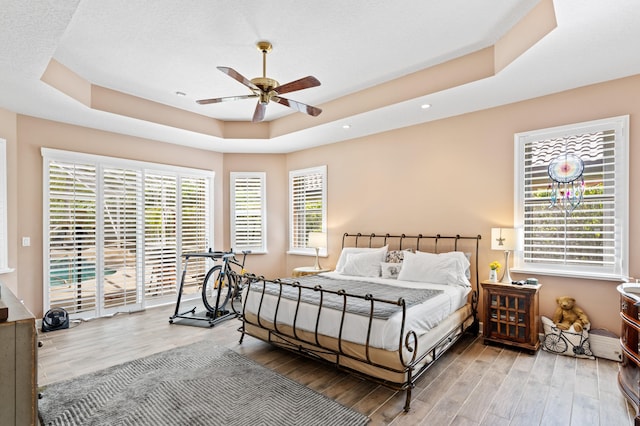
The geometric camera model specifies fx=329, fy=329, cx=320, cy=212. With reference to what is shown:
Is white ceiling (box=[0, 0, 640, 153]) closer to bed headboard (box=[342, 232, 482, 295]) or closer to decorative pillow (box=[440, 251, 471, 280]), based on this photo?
bed headboard (box=[342, 232, 482, 295])

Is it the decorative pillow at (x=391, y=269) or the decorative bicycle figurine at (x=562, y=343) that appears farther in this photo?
the decorative pillow at (x=391, y=269)

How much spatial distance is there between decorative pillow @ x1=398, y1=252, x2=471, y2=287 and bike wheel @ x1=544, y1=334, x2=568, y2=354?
963 millimetres

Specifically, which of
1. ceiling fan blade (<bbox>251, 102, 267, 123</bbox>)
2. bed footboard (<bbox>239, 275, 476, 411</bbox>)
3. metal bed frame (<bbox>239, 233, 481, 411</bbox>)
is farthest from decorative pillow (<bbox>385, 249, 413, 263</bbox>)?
ceiling fan blade (<bbox>251, 102, 267, 123</bbox>)

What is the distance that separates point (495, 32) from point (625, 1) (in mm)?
1000

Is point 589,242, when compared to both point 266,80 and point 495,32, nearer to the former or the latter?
point 495,32

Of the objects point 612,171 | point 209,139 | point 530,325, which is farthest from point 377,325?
point 209,139

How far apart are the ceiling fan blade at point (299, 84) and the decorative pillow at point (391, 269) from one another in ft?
8.75

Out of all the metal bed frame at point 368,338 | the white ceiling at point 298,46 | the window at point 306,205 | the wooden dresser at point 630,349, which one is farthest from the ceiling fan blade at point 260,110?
the wooden dresser at point 630,349

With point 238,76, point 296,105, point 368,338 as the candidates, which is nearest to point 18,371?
point 368,338

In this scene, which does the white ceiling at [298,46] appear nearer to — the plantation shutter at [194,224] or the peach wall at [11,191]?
the peach wall at [11,191]

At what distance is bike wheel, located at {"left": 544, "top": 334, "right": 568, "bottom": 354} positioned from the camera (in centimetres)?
354

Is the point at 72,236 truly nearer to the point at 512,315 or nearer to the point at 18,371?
the point at 18,371

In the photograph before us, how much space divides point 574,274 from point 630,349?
1.26 metres

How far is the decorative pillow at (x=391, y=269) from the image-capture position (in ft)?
14.7
